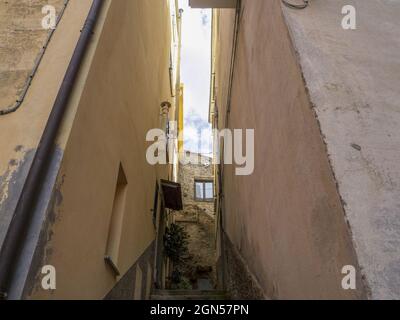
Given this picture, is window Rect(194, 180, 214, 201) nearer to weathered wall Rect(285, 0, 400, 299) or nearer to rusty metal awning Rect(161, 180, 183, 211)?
rusty metal awning Rect(161, 180, 183, 211)

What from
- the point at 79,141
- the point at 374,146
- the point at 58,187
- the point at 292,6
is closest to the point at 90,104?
the point at 79,141

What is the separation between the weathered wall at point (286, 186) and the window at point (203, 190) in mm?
11155

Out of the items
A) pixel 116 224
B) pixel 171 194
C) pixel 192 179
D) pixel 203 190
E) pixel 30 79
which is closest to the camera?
pixel 30 79

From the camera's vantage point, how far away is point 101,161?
3.11 m

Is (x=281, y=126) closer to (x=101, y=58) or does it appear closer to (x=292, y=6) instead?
(x=292, y=6)

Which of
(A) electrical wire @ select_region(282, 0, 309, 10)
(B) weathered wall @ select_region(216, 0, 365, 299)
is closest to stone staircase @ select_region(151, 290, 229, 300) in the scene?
(B) weathered wall @ select_region(216, 0, 365, 299)

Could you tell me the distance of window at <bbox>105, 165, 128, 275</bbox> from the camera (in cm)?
355

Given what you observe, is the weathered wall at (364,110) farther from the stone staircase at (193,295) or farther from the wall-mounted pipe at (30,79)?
the stone staircase at (193,295)

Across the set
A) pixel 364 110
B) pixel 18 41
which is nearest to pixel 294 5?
pixel 364 110

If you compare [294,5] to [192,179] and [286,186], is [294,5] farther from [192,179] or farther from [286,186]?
[192,179]

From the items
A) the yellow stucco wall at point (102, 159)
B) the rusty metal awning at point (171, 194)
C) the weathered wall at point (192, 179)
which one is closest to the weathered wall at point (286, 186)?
the yellow stucco wall at point (102, 159)

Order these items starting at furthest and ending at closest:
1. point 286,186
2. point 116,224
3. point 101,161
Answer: point 116,224, point 101,161, point 286,186

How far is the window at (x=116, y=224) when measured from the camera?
140 inches

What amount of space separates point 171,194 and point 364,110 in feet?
26.0
